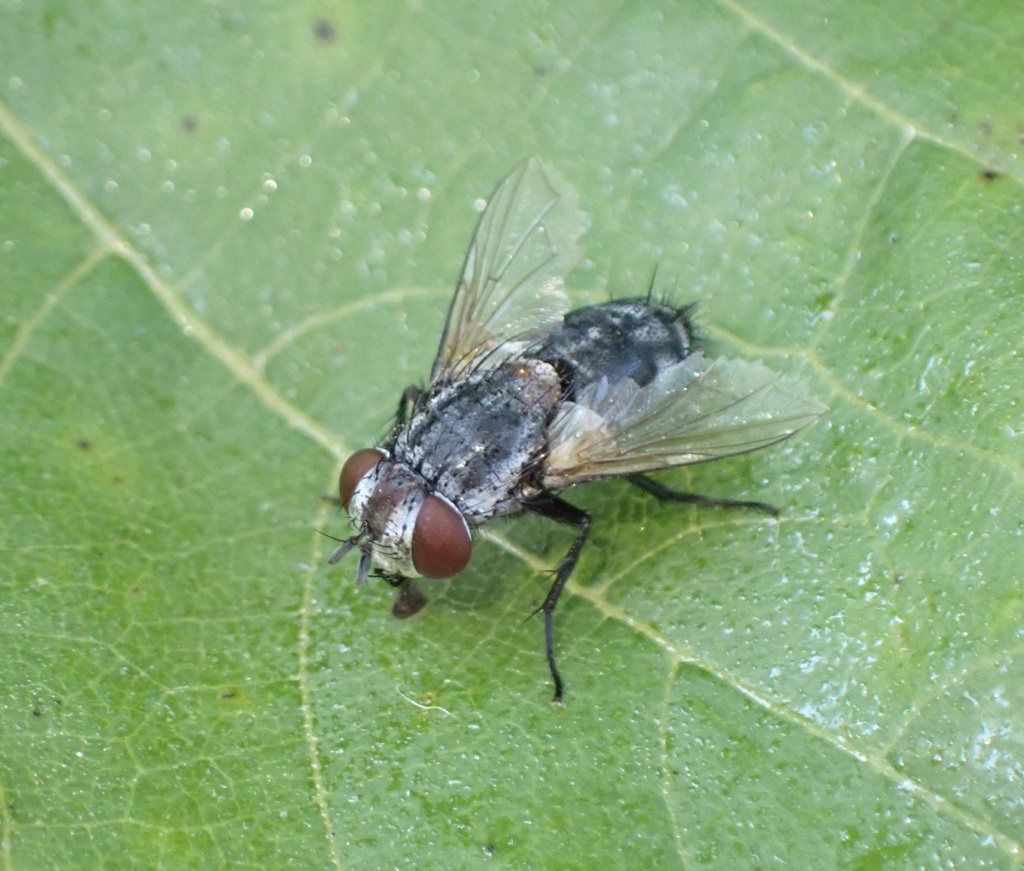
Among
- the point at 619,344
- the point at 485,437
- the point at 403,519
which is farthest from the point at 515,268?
the point at 403,519

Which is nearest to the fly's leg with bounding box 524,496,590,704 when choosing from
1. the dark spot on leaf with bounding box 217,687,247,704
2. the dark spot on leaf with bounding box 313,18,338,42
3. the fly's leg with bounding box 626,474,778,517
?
the fly's leg with bounding box 626,474,778,517

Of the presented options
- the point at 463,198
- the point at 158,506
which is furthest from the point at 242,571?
the point at 463,198

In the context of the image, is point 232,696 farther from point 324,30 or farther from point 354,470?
point 324,30

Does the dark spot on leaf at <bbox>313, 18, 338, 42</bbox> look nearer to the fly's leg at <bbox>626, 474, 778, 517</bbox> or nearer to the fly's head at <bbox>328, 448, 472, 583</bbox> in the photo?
the fly's head at <bbox>328, 448, 472, 583</bbox>

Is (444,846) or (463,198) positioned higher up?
(463,198)

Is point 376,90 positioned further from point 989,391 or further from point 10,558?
point 989,391

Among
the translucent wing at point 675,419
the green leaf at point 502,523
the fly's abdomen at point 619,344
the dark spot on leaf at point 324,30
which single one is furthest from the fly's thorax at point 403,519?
the dark spot on leaf at point 324,30

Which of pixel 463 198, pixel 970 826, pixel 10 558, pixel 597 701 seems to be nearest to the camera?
pixel 970 826
